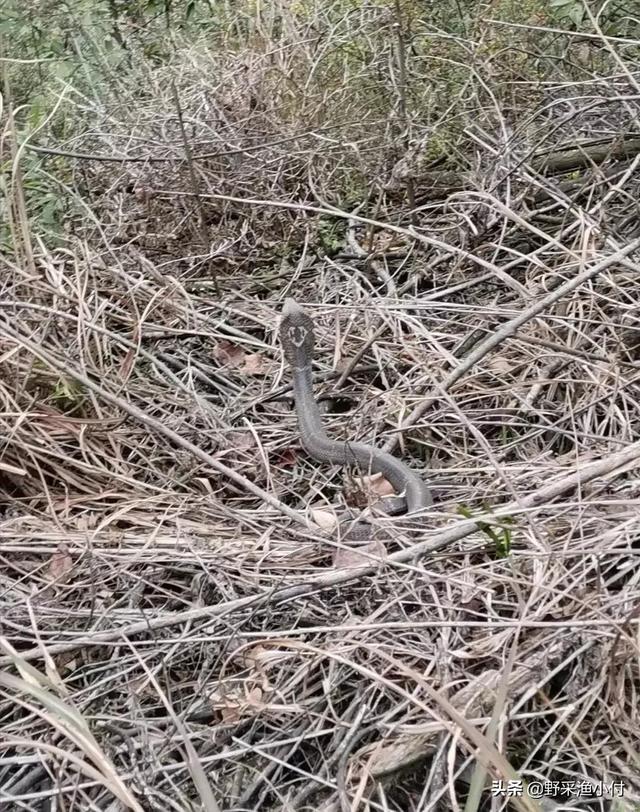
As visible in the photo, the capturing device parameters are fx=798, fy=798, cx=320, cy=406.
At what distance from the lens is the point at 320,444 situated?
279cm

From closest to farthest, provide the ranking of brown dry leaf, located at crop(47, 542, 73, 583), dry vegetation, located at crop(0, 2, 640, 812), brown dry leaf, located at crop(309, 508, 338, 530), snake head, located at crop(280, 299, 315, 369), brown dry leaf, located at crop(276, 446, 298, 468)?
dry vegetation, located at crop(0, 2, 640, 812), brown dry leaf, located at crop(47, 542, 73, 583), brown dry leaf, located at crop(309, 508, 338, 530), brown dry leaf, located at crop(276, 446, 298, 468), snake head, located at crop(280, 299, 315, 369)

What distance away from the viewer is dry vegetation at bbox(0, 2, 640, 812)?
66.7 inches

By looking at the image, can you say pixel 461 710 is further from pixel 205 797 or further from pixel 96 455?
pixel 96 455

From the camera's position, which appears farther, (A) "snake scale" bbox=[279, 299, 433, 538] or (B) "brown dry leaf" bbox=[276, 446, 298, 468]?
(B) "brown dry leaf" bbox=[276, 446, 298, 468]

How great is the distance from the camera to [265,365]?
3.31m

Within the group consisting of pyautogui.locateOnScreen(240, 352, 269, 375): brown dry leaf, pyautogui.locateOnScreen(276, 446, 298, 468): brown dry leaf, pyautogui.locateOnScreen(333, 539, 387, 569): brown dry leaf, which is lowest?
pyautogui.locateOnScreen(276, 446, 298, 468): brown dry leaf

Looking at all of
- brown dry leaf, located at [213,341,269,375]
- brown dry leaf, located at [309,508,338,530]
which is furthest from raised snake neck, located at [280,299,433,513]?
brown dry leaf, located at [213,341,269,375]

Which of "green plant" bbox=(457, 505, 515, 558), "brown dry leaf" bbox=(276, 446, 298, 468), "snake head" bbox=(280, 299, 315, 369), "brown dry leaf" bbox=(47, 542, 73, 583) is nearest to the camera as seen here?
"green plant" bbox=(457, 505, 515, 558)

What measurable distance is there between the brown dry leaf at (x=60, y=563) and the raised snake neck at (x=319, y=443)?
35.6 inches

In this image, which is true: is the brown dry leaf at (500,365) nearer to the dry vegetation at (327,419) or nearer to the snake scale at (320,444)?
the dry vegetation at (327,419)

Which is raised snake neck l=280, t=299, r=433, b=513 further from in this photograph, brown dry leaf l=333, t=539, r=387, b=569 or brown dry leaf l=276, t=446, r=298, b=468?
brown dry leaf l=333, t=539, r=387, b=569

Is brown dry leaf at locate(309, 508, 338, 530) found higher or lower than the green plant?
lower

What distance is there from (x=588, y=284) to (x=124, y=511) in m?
1.90

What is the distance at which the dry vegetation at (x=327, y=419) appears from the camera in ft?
5.56
